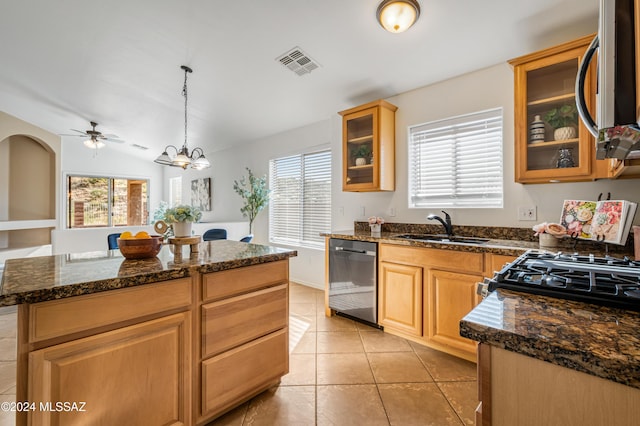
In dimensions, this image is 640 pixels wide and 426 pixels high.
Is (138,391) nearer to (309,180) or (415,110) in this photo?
(415,110)

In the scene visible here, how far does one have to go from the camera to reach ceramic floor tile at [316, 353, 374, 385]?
210 centimetres

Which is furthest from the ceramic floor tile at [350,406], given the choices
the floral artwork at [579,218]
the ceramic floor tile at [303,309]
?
the floral artwork at [579,218]

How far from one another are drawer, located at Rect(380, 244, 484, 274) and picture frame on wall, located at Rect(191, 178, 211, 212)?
506 centimetres

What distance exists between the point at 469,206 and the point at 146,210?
8.25m

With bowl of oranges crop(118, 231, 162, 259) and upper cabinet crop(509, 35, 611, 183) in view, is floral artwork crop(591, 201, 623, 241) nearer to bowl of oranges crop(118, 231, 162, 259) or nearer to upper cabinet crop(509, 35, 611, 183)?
upper cabinet crop(509, 35, 611, 183)

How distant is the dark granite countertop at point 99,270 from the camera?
1104mm

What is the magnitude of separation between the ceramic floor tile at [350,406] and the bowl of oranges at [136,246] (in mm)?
1410

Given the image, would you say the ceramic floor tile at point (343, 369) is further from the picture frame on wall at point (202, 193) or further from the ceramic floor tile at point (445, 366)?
the picture frame on wall at point (202, 193)

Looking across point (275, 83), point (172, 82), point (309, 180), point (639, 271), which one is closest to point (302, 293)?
point (309, 180)

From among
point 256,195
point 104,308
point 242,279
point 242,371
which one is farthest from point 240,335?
point 256,195

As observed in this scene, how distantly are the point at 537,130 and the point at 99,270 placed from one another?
3.01m

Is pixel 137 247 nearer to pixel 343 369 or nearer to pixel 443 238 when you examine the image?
pixel 343 369

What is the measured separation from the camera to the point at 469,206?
9.41 ft

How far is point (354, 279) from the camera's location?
2984 millimetres
